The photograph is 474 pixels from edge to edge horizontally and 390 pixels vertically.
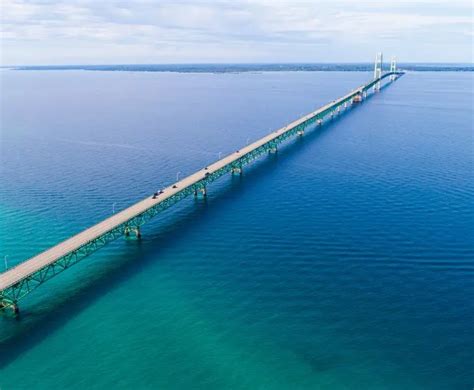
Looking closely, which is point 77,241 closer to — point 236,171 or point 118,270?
point 118,270

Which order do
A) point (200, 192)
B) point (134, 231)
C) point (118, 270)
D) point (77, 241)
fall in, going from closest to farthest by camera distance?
1. point (77, 241)
2. point (118, 270)
3. point (134, 231)
4. point (200, 192)

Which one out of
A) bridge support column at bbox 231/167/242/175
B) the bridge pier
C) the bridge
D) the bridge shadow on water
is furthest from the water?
bridge support column at bbox 231/167/242/175

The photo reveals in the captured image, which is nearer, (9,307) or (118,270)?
(9,307)

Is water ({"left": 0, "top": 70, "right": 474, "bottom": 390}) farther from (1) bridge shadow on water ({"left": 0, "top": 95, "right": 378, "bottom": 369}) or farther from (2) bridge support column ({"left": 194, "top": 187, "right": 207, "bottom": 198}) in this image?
(2) bridge support column ({"left": 194, "top": 187, "right": 207, "bottom": 198})

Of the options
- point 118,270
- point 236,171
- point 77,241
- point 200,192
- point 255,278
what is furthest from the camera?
point 236,171

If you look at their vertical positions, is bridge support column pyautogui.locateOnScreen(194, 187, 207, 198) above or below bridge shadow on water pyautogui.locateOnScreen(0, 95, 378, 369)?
above

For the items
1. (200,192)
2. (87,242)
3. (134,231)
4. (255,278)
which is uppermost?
(200,192)

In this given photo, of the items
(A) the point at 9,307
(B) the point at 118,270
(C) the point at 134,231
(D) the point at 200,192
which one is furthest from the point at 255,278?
(D) the point at 200,192
